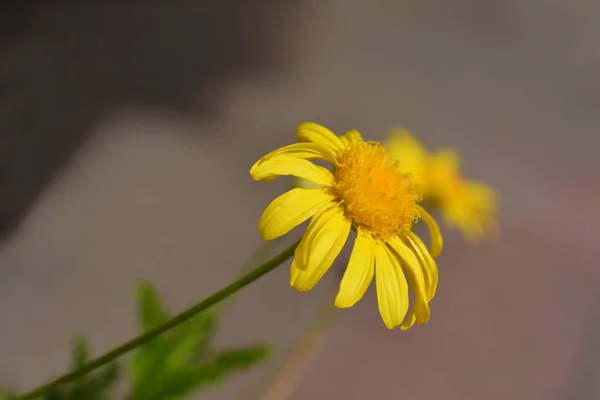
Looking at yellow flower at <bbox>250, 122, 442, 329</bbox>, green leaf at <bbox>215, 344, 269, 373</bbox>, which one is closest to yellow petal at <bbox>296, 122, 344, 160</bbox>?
yellow flower at <bbox>250, 122, 442, 329</bbox>

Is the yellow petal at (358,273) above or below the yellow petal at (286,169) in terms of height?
below

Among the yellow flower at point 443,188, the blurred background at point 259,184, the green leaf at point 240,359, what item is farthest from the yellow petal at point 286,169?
the blurred background at point 259,184

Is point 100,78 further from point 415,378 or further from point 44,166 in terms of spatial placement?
point 415,378

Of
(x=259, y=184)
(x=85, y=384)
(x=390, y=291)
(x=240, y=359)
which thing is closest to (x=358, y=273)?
(x=390, y=291)

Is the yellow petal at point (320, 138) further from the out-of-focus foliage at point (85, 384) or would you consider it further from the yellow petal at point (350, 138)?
the out-of-focus foliage at point (85, 384)

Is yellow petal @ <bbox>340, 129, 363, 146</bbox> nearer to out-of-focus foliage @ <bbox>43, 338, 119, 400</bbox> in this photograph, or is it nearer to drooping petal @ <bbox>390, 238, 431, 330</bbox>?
drooping petal @ <bbox>390, 238, 431, 330</bbox>

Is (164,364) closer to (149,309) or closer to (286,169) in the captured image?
(149,309)
